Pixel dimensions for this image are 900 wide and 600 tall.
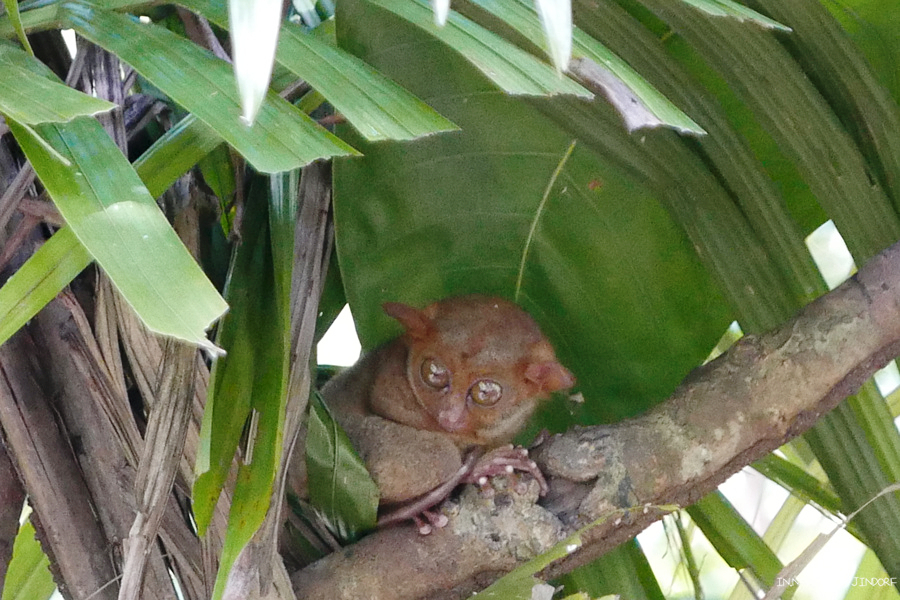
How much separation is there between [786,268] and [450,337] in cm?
76

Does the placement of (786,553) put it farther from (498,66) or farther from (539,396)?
(498,66)

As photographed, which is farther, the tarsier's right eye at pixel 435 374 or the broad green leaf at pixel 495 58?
the tarsier's right eye at pixel 435 374

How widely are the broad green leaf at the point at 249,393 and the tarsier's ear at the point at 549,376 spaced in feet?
2.36

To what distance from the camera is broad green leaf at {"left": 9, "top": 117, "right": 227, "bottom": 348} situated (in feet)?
2.48

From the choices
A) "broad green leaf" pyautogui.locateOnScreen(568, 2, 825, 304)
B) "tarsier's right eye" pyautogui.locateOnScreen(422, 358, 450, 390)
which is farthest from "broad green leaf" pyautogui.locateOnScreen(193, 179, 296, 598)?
"tarsier's right eye" pyautogui.locateOnScreen(422, 358, 450, 390)

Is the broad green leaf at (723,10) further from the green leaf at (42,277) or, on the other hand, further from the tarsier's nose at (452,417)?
the tarsier's nose at (452,417)

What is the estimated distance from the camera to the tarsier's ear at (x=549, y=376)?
6.40ft

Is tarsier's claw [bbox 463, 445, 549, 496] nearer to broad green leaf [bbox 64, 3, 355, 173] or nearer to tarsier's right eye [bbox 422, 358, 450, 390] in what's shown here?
tarsier's right eye [bbox 422, 358, 450, 390]

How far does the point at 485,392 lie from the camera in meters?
2.13

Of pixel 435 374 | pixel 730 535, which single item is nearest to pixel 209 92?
pixel 435 374

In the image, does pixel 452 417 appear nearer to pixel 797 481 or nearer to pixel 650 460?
pixel 650 460

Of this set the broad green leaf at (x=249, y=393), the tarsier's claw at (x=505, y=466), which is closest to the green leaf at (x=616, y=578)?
the tarsier's claw at (x=505, y=466)

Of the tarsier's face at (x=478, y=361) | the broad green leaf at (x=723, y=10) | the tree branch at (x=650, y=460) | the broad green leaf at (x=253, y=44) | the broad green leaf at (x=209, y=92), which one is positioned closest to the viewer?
the broad green leaf at (x=253, y=44)

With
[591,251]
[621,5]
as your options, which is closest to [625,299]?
[591,251]
